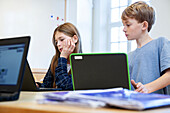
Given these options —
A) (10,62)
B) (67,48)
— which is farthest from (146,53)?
(10,62)

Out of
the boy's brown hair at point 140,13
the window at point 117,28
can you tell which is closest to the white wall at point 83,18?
the window at point 117,28

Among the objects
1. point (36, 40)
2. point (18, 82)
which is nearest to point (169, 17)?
point (36, 40)

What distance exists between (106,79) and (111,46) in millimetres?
2823

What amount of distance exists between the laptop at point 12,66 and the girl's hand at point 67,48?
890 mm

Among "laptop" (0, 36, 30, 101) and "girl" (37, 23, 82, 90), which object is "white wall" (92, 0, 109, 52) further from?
"laptop" (0, 36, 30, 101)

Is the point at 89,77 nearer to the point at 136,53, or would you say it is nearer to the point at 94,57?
the point at 94,57

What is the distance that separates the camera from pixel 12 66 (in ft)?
1.93

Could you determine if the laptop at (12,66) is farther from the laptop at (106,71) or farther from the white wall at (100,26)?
the white wall at (100,26)

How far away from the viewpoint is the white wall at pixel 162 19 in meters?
2.63

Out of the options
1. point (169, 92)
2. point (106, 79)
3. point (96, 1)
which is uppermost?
point (96, 1)

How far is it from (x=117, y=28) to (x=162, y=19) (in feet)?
3.51

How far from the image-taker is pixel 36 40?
3.30m

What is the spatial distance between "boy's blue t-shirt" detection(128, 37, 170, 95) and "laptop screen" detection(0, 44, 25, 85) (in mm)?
937

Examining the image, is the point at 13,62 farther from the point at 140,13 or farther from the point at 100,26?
the point at 100,26
